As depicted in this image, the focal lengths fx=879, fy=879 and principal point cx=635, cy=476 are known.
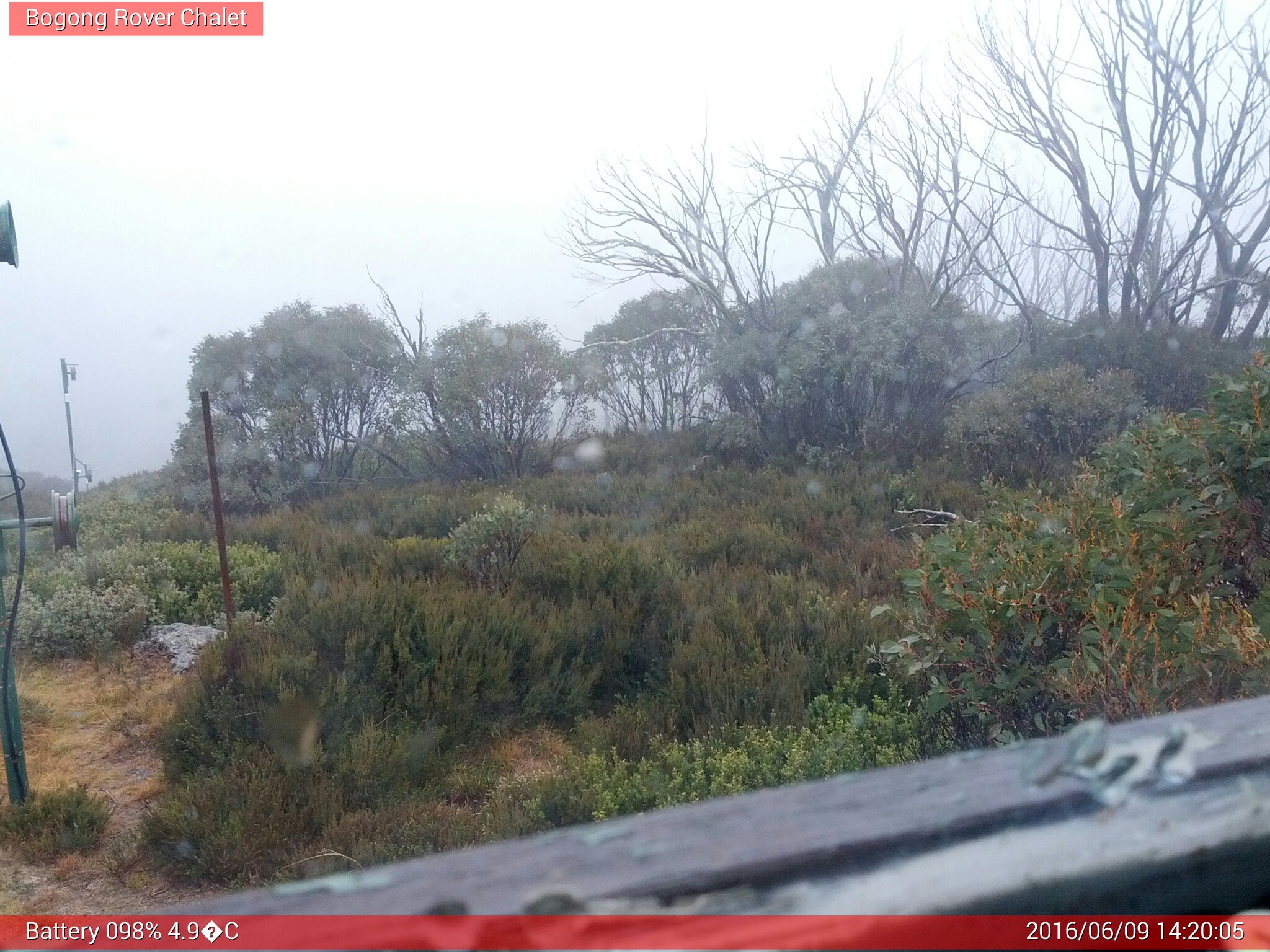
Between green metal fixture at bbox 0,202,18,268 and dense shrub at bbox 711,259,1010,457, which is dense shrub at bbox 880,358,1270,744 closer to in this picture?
green metal fixture at bbox 0,202,18,268

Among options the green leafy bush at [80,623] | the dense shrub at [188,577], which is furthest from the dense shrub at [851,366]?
the green leafy bush at [80,623]

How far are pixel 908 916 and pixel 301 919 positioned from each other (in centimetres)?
44

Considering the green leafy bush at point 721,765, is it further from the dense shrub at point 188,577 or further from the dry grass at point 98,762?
the dense shrub at point 188,577

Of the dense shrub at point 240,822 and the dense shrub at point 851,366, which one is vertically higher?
the dense shrub at point 851,366

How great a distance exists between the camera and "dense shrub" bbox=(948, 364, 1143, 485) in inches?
402

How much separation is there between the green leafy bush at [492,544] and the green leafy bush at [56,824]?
10.0 ft

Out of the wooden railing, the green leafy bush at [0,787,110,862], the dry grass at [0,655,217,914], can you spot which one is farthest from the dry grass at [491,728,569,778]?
the wooden railing

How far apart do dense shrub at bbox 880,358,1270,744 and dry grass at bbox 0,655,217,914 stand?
9.83 feet

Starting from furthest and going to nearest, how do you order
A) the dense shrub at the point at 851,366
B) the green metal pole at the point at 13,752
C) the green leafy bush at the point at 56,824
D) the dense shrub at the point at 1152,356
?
the dense shrub at the point at 851,366, the dense shrub at the point at 1152,356, the green metal pole at the point at 13,752, the green leafy bush at the point at 56,824

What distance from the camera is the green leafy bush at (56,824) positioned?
3.43 metres

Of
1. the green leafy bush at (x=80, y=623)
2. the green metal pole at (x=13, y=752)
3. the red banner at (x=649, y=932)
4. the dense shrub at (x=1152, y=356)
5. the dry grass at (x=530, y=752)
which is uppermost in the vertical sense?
the dense shrub at (x=1152, y=356)

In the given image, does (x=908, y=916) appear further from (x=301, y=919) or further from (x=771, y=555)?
(x=771, y=555)

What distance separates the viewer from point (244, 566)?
7.07m

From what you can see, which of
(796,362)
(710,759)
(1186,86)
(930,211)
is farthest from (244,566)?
(1186,86)
